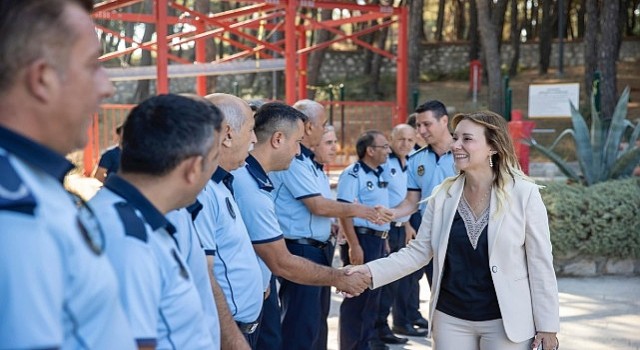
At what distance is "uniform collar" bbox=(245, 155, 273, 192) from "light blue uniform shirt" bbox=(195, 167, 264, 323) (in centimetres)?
43

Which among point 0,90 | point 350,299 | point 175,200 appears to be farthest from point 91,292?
point 350,299

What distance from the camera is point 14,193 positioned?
1.30 m

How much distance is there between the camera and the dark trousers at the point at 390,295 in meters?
6.55

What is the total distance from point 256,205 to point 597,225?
570 cm

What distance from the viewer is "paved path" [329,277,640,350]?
632 centimetres

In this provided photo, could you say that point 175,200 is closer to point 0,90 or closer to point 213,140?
point 213,140

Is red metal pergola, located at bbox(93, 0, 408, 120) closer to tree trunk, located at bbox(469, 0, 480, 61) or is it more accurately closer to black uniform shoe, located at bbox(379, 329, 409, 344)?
black uniform shoe, located at bbox(379, 329, 409, 344)

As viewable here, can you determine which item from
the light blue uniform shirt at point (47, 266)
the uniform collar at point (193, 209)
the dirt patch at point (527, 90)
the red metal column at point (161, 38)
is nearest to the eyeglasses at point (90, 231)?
the light blue uniform shirt at point (47, 266)

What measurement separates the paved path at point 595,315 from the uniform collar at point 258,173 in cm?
281

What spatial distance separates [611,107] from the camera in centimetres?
1966

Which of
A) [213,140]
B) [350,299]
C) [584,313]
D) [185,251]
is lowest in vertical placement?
[584,313]

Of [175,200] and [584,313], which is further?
[584,313]

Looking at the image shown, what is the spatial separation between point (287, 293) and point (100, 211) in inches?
124

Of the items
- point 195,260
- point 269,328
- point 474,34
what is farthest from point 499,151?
point 474,34
